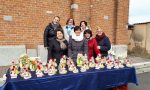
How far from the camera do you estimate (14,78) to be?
554 cm

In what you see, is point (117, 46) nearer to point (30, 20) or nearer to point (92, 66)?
point (30, 20)

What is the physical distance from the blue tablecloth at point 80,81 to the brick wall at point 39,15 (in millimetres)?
5451

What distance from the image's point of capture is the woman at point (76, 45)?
22.5ft

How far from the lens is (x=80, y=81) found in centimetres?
624

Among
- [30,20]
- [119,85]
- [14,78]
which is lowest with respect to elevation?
[119,85]

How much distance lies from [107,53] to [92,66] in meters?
1.53

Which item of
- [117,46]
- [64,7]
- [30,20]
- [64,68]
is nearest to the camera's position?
[64,68]

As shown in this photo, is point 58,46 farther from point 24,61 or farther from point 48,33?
point 48,33

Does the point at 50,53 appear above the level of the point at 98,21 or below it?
below

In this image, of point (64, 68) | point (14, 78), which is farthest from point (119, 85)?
point (14, 78)

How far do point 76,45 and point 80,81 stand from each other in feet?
3.36

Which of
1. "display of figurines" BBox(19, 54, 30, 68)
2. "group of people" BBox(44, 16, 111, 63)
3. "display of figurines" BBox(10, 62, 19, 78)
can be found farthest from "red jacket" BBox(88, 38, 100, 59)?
"display of figurines" BBox(10, 62, 19, 78)

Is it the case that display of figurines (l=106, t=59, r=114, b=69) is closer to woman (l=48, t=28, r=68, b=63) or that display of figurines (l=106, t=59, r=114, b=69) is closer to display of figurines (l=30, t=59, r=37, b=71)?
woman (l=48, t=28, r=68, b=63)

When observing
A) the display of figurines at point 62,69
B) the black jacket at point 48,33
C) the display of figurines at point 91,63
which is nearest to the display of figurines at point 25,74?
the display of figurines at point 62,69
